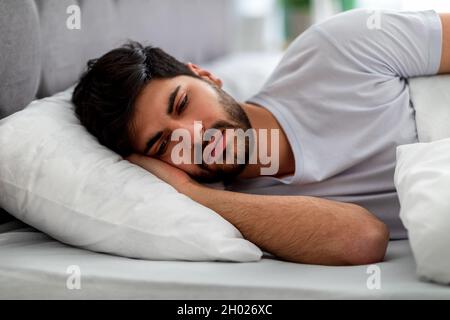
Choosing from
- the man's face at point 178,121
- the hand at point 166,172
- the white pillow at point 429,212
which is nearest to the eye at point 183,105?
the man's face at point 178,121

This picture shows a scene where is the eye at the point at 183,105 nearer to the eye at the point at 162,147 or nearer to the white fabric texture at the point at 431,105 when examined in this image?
the eye at the point at 162,147

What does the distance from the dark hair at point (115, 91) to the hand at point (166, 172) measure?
40mm

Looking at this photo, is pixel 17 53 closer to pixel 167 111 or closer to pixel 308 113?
pixel 167 111

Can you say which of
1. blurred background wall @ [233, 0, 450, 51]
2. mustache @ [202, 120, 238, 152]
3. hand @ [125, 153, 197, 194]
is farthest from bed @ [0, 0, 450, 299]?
blurred background wall @ [233, 0, 450, 51]

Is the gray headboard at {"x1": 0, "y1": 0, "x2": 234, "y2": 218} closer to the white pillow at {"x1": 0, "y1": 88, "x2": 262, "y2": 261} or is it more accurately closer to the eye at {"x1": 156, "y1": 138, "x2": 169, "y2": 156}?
the white pillow at {"x1": 0, "y1": 88, "x2": 262, "y2": 261}

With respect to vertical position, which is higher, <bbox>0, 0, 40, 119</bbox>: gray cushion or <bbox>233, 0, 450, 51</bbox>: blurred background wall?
<bbox>0, 0, 40, 119</bbox>: gray cushion

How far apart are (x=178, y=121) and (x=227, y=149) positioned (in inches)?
4.2

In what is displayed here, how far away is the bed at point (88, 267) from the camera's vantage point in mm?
811

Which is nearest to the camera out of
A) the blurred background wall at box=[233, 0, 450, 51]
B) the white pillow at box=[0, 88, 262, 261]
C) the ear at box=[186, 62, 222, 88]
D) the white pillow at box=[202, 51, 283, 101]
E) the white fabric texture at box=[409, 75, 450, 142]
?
the white pillow at box=[0, 88, 262, 261]

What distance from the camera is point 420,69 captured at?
1237 millimetres

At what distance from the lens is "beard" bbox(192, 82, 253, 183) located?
3.92ft

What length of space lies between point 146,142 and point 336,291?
20.9 inches

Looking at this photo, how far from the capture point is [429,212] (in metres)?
0.79

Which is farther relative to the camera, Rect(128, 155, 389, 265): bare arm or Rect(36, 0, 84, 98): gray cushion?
Rect(36, 0, 84, 98): gray cushion
